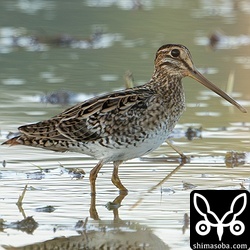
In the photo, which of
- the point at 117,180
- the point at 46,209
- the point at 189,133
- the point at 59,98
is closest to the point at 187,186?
the point at 117,180

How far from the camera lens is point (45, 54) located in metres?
17.2

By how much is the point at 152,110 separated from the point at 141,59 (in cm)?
734

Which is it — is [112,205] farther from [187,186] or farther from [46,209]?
[187,186]

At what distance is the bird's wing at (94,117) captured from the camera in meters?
8.94

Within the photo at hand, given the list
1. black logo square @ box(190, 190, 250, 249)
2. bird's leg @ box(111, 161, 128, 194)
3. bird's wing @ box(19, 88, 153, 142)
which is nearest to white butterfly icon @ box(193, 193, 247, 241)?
black logo square @ box(190, 190, 250, 249)

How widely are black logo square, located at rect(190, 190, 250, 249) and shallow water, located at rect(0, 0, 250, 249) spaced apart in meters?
0.13

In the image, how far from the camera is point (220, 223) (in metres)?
7.32

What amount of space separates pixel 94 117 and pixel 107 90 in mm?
4805

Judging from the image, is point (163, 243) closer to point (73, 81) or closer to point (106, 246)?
point (106, 246)

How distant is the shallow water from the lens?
7.85 m

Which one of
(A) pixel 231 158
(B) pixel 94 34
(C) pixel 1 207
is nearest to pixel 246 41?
(B) pixel 94 34

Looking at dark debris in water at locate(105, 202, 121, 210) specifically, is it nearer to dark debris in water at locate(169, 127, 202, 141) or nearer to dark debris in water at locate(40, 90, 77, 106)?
dark debris in water at locate(169, 127, 202, 141)

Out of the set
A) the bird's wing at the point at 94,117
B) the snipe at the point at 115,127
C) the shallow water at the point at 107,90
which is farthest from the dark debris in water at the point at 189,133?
the bird's wing at the point at 94,117

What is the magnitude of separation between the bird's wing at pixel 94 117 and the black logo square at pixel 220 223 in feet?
4.28
